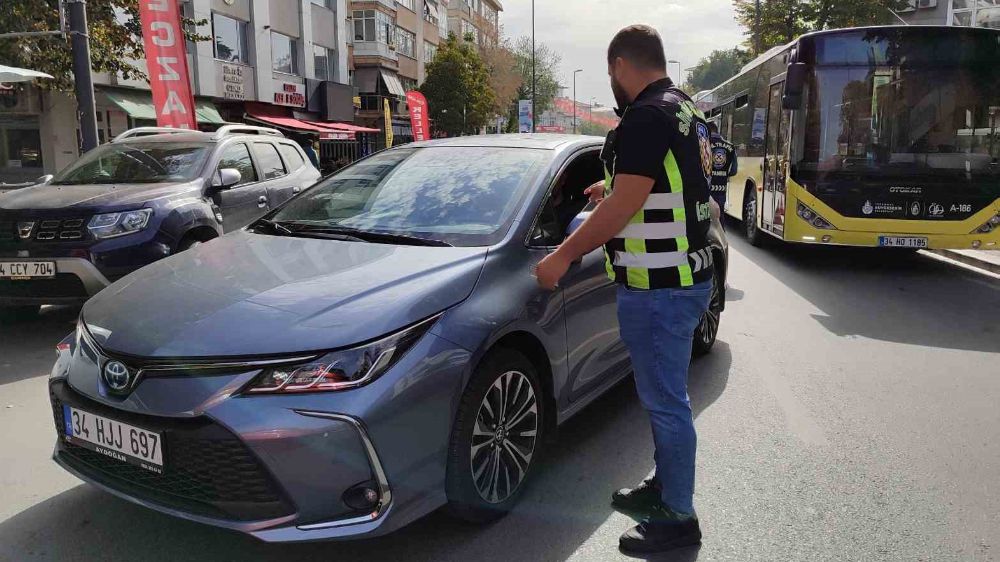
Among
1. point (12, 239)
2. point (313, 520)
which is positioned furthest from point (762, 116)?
point (313, 520)

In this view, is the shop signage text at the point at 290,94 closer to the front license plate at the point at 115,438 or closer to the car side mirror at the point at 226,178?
the car side mirror at the point at 226,178

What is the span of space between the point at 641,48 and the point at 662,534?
1.80 meters

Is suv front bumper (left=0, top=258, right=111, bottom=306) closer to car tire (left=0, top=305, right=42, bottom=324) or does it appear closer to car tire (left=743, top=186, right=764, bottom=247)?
car tire (left=0, top=305, right=42, bottom=324)

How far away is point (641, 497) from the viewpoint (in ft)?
10.4

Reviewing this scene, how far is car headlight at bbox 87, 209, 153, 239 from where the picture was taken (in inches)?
231

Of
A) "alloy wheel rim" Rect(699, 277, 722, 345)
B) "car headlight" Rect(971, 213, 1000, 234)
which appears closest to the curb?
"car headlight" Rect(971, 213, 1000, 234)

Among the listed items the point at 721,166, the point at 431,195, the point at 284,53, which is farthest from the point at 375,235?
the point at 284,53

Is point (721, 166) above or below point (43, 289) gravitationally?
above

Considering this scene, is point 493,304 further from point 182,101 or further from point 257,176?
point 182,101

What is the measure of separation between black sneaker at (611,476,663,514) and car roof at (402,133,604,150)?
1.79 metres

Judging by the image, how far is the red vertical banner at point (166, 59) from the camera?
37.7 ft

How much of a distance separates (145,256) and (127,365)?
3.77 meters

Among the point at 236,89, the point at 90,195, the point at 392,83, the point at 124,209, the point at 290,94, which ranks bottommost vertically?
the point at 124,209

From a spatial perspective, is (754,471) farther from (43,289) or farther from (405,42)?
(405,42)
